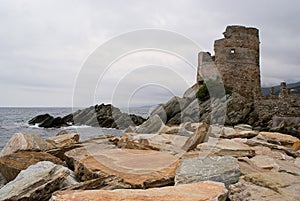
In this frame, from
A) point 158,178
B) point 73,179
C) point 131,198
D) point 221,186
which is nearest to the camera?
point 131,198

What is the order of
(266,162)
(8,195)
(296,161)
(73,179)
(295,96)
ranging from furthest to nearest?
(295,96)
(296,161)
(266,162)
(73,179)
(8,195)

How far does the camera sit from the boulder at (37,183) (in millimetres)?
3469

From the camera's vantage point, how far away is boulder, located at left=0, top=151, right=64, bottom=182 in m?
4.56

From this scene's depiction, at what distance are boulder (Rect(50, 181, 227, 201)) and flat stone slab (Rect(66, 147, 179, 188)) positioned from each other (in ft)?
1.89

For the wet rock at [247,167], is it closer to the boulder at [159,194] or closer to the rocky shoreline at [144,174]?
the rocky shoreline at [144,174]

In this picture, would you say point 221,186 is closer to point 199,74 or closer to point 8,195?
point 8,195

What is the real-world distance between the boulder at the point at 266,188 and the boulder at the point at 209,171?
0.15 metres

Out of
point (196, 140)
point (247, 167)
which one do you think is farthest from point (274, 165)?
point (196, 140)

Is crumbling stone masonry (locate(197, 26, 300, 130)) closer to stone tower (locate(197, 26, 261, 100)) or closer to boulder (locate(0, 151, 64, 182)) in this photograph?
stone tower (locate(197, 26, 261, 100))

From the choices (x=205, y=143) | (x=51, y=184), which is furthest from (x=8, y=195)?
(x=205, y=143)

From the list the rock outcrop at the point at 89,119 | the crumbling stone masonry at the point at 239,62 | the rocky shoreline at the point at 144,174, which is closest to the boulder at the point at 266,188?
the rocky shoreline at the point at 144,174

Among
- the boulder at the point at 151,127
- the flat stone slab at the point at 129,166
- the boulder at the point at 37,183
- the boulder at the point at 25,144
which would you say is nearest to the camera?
the boulder at the point at 37,183

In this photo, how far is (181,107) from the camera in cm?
2655

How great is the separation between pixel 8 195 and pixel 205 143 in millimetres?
3385
